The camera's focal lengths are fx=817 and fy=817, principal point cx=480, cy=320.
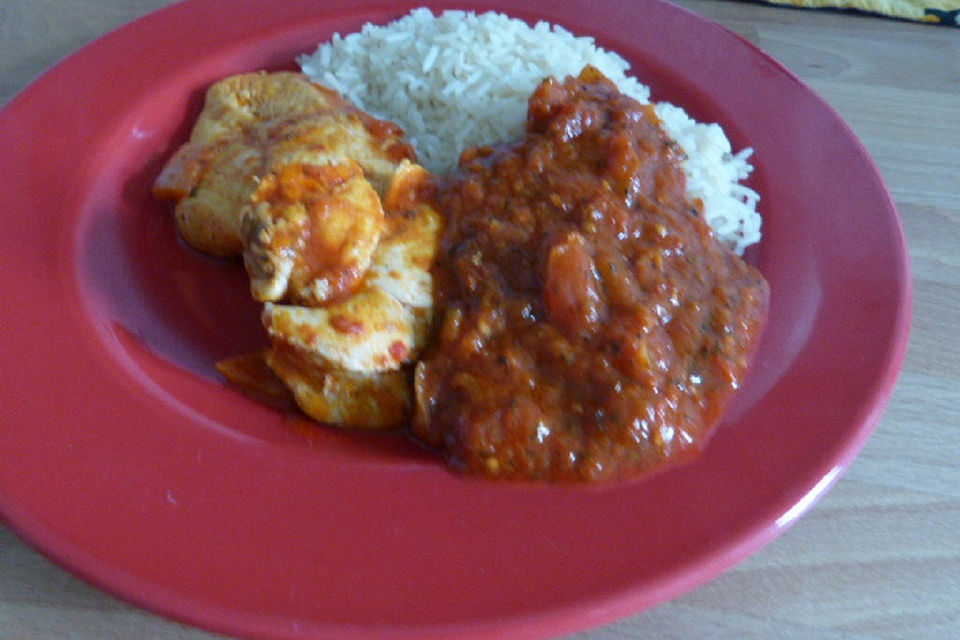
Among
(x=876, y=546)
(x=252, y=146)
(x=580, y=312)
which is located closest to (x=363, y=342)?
(x=580, y=312)

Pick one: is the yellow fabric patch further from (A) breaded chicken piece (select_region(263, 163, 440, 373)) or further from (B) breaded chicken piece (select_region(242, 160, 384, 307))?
(B) breaded chicken piece (select_region(242, 160, 384, 307))

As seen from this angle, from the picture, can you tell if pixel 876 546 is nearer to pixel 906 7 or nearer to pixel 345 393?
pixel 345 393

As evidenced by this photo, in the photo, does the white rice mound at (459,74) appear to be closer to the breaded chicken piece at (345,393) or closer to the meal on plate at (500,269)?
the meal on plate at (500,269)

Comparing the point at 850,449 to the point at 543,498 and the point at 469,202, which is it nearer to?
the point at 543,498

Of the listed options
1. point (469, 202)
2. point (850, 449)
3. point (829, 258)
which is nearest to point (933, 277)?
point (829, 258)

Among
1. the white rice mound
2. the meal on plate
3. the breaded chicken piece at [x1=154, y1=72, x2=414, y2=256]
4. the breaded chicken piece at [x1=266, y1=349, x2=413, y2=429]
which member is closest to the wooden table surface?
the meal on plate
